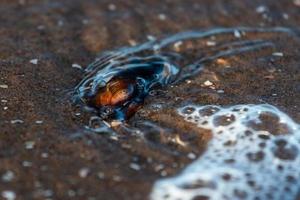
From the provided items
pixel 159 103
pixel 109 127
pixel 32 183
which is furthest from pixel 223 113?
pixel 32 183

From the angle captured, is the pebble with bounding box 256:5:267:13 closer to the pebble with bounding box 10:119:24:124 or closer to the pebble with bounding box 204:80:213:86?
the pebble with bounding box 204:80:213:86

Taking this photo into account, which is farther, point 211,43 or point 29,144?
A: point 211,43

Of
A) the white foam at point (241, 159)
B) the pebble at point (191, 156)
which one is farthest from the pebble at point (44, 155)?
the pebble at point (191, 156)

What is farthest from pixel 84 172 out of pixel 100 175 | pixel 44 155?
pixel 44 155

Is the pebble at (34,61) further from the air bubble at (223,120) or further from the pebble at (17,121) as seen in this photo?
the air bubble at (223,120)

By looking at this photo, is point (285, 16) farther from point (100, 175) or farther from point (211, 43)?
point (100, 175)

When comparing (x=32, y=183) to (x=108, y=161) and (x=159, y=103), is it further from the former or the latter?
(x=159, y=103)
